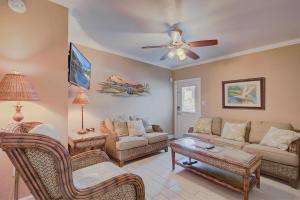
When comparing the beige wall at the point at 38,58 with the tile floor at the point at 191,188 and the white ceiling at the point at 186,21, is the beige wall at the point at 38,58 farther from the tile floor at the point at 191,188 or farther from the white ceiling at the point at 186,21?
the tile floor at the point at 191,188

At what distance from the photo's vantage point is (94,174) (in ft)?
5.07

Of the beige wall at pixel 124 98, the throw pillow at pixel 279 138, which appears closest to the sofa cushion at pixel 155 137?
the beige wall at pixel 124 98

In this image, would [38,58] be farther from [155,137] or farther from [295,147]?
[295,147]

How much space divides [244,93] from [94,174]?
3.63 m

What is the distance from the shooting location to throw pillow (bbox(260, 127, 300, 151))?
2559 mm

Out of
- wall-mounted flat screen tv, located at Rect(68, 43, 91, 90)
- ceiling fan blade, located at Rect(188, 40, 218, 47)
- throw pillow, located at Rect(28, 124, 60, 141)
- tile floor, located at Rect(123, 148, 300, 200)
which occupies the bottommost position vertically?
tile floor, located at Rect(123, 148, 300, 200)

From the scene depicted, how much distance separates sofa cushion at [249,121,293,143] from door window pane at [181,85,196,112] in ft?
5.76

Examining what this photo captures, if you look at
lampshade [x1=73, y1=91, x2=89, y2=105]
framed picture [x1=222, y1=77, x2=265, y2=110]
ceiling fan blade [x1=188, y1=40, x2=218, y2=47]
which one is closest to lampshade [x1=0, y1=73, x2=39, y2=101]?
lampshade [x1=73, y1=91, x2=89, y2=105]

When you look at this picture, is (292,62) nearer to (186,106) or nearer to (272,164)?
(272,164)

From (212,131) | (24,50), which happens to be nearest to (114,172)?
(24,50)

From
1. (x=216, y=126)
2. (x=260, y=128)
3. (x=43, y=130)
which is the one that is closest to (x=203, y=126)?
(x=216, y=126)

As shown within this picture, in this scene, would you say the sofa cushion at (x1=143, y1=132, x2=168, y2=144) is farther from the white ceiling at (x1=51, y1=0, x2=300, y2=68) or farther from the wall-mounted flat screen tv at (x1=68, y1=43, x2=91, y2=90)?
the white ceiling at (x1=51, y1=0, x2=300, y2=68)

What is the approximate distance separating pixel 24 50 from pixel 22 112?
0.74 meters

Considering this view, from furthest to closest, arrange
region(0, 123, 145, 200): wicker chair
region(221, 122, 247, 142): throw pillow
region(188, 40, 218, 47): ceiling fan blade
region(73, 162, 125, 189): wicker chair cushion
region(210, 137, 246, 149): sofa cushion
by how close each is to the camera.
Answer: region(221, 122, 247, 142): throw pillow → region(210, 137, 246, 149): sofa cushion → region(188, 40, 218, 47): ceiling fan blade → region(73, 162, 125, 189): wicker chair cushion → region(0, 123, 145, 200): wicker chair
